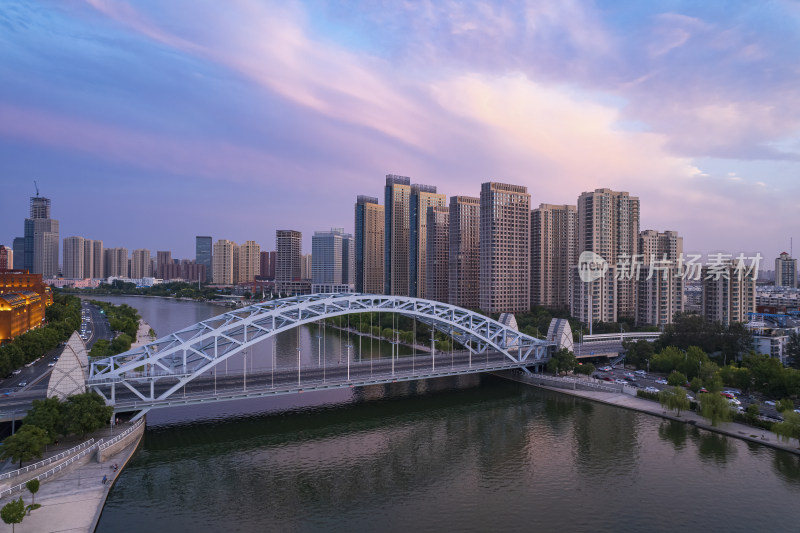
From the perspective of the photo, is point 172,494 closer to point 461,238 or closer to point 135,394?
point 135,394

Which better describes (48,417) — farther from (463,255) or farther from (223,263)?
(223,263)

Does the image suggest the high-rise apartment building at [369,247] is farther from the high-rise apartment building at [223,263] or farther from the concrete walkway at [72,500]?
the concrete walkway at [72,500]

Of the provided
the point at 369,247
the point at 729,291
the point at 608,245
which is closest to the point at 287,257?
the point at 369,247

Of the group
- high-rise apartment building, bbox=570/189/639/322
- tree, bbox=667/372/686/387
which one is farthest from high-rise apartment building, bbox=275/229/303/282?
tree, bbox=667/372/686/387

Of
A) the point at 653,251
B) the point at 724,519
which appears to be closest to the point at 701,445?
the point at 724,519

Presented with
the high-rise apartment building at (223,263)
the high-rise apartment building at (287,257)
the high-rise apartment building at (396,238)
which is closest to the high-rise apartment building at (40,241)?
the high-rise apartment building at (223,263)

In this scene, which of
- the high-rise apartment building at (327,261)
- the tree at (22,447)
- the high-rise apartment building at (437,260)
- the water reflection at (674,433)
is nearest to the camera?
the tree at (22,447)

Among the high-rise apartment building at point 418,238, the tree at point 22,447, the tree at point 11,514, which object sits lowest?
the tree at point 11,514
